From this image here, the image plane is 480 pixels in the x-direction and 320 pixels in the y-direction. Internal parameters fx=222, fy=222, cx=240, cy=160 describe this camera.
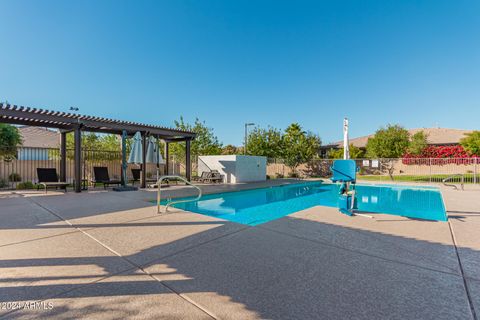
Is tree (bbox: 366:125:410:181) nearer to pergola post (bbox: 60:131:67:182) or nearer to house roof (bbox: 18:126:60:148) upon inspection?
pergola post (bbox: 60:131:67:182)

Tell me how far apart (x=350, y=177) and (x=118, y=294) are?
20.8 feet

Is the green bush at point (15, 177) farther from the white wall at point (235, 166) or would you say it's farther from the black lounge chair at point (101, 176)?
the white wall at point (235, 166)

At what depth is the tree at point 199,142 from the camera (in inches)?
834

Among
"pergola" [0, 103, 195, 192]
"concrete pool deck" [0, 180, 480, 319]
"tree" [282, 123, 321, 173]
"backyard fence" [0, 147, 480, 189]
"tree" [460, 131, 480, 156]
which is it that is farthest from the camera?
"tree" [282, 123, 321, 173]

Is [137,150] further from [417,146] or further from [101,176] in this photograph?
[417,146]

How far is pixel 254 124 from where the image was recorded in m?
22.3

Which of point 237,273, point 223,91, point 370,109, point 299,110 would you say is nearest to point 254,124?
point 223,91

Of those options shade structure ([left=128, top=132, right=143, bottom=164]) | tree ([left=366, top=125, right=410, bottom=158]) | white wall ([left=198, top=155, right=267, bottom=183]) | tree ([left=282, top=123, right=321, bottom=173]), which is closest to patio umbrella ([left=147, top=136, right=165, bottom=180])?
shade structure ([left=128, top=132, right=143, bottom=164])

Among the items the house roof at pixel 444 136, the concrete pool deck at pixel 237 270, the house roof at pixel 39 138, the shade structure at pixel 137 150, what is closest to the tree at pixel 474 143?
the house roof at pixel 444 136

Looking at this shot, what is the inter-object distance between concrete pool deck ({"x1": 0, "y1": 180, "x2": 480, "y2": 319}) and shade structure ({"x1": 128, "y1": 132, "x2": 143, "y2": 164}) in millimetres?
6330

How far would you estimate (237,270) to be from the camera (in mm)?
2715

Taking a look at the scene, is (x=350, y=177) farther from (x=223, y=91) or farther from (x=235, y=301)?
(x=223, y=91)

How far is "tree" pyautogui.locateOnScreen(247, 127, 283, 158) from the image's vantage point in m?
22.4

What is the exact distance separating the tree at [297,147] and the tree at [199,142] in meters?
7.07
